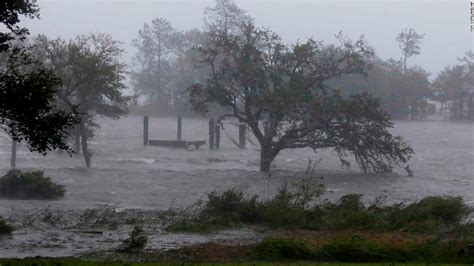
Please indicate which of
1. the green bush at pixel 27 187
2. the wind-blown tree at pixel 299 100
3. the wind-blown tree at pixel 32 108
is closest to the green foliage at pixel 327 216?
the wind-blown tree at pixel 32 108

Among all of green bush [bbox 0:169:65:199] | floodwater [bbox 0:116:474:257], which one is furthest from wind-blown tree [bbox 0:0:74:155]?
green bush [bbox 0:169:65:199]

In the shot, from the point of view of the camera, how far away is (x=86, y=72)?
35.1 m

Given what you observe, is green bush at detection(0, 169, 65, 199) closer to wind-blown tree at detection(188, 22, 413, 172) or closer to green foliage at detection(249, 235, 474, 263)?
wind-blown tree at detection(188, 22, 413, 172)

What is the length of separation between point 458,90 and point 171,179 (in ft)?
167

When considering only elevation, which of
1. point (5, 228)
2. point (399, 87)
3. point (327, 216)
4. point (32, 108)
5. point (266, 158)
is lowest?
point (5, 228)

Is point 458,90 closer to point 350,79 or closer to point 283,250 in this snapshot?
point 350,79

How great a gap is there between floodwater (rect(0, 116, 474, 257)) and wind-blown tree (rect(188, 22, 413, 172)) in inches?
66.6

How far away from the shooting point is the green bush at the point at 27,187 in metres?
24.9

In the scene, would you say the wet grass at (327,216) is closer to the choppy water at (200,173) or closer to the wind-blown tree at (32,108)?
the wind-blown tree at (32,108)

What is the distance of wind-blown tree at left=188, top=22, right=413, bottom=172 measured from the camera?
34156 millimetres

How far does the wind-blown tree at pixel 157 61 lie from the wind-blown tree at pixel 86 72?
49.8 m

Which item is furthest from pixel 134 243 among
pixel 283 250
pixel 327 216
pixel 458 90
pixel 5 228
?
pixel 458 90

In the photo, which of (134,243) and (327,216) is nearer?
(134,243)

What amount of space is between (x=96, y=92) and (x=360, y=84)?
34.5m
